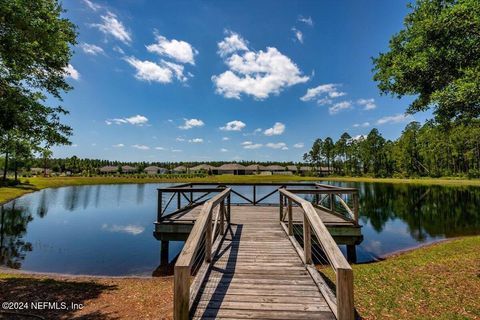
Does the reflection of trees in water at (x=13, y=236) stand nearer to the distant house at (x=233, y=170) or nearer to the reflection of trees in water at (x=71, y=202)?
the reflection of trees in water at (x=71, y=202)

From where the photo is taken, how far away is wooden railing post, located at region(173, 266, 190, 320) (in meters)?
2.83

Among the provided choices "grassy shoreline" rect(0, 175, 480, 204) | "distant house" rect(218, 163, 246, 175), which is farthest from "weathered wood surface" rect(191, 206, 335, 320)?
"distant house" rect(218, 163, 246, 175)

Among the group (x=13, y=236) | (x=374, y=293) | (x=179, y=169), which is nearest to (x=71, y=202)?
(x=13, y=236)

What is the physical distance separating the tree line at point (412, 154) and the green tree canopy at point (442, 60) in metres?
40.9

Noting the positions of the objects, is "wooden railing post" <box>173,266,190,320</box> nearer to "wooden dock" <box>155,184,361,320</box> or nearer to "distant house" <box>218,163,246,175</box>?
"wooden dock" <box>155,184,361,320</box>

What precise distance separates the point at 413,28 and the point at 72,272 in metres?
13.8

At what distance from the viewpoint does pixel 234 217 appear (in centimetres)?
1005

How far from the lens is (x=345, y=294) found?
9.16ft

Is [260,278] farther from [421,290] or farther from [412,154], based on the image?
[412,154]

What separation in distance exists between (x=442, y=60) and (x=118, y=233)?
16.6 meters

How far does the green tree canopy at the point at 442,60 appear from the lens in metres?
5.18

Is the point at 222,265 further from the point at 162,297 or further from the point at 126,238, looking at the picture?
the point at 126,238

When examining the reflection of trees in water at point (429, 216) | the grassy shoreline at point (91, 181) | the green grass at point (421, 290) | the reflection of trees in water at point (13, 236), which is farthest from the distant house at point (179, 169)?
the green grass at point (421, 290)

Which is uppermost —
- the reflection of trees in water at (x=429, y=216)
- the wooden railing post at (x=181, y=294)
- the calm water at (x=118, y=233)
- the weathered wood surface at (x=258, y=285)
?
the wooden railing post at (x=181, y=294)
